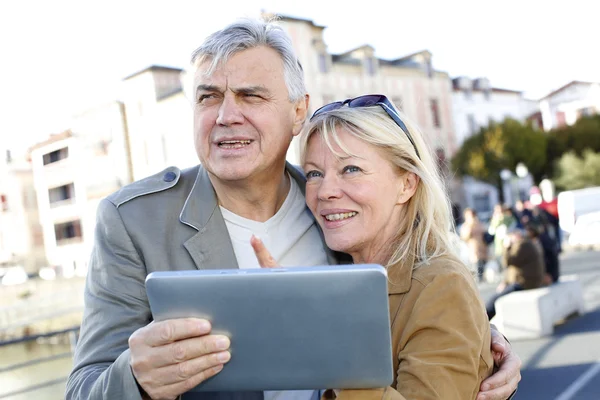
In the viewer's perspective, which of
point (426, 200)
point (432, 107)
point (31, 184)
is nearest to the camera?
point (426, 200)

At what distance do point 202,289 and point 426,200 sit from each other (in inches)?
37.5

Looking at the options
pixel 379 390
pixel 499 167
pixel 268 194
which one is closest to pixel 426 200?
pixel 268 194

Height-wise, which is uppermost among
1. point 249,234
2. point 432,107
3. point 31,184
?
point 432,107

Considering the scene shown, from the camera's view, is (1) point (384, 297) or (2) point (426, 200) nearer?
(1) point (384, 297)

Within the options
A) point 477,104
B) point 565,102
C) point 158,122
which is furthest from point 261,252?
point 565,102

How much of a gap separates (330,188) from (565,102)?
4802cm

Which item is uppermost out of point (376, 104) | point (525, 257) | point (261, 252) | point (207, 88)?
point (207, 88)

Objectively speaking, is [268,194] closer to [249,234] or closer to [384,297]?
[249,234]

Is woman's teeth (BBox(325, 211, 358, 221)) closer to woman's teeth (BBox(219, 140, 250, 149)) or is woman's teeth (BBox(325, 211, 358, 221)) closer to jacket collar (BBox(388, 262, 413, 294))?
jacket collar (BBox(388, 262, 413, 294))

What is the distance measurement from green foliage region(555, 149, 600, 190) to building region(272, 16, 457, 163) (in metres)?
5.71

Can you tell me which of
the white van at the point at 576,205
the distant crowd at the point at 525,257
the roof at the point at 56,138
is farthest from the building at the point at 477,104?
the roof at the point at 56,138

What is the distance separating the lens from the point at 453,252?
1859mm

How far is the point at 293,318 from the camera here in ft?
4.17

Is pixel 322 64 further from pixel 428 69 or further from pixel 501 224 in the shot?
pixel 501 224
